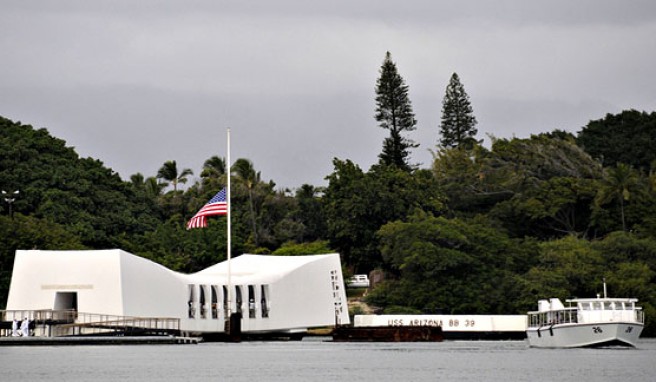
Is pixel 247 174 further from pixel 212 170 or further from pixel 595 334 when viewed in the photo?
pixel 595 334

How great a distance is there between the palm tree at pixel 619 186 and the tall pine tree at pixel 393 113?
1865 cm

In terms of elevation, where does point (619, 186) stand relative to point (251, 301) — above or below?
above

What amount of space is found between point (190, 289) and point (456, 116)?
1756 inches

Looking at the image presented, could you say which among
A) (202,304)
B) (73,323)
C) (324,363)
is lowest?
(324,363)

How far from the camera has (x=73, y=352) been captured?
59.2m

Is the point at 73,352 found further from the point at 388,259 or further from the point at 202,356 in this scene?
the point at 388,259

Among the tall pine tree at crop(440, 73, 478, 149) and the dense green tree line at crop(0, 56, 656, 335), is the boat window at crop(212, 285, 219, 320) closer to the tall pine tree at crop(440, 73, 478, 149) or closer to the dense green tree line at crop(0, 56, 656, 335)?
the dense green tree line at crop(0, 56, 656, 335)

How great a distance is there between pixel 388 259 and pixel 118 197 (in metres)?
19.1

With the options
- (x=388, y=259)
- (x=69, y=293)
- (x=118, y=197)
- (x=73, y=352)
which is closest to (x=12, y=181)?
(x=118, y=197)

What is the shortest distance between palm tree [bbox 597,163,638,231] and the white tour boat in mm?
27720

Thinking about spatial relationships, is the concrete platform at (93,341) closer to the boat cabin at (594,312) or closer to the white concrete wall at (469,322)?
the white concrete wall at (469,322)

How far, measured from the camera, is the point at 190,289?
253ft

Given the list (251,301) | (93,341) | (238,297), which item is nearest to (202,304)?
(238,297)

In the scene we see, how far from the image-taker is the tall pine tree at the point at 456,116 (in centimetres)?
11525
